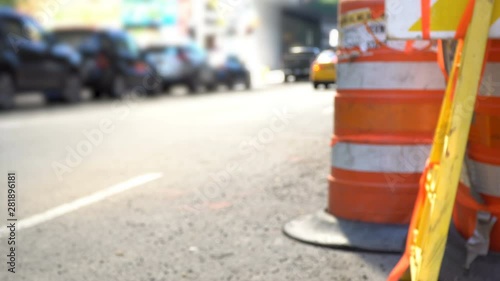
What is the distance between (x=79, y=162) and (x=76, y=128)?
3.96 meters

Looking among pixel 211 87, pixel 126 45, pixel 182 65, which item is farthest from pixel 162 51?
pixel 126 45

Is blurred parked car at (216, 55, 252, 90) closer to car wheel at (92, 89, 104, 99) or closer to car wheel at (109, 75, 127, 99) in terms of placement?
car wheel at (109, 75, 127, 99)

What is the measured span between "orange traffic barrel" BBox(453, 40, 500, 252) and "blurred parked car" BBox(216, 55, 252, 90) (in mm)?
24897

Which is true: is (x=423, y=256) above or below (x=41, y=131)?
above

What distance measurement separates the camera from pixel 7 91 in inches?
653

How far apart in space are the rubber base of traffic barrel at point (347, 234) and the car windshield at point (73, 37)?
1709cm

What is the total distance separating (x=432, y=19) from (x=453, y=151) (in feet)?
1.75

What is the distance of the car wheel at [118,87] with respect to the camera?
21.8 metres

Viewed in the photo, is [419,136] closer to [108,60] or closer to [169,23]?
[108,60]

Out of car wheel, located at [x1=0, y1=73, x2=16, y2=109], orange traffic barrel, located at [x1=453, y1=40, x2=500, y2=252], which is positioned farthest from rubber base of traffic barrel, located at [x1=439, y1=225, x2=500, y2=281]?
car wheel, located at [x1=0, y1=73, x2=16, y2=109]

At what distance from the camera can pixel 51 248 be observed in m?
4.63

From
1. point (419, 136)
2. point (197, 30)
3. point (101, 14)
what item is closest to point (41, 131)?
point (419, 136)

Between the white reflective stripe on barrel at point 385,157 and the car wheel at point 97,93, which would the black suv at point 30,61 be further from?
the white reflective stripe on barrel at point 385,157

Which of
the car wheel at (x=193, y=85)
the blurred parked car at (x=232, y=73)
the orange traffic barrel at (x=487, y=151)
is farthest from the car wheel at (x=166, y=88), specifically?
the orange traffic barrel at (x=487, y=151)
